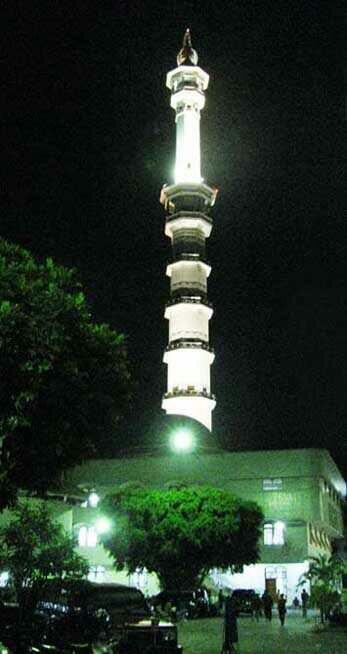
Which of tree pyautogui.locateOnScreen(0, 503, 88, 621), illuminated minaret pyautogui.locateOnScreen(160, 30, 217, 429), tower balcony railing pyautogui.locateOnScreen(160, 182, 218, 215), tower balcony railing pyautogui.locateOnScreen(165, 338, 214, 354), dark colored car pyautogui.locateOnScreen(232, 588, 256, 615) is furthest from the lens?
tower balcony railing pyautogui.locateOnScreen(160, 182, 218, 215)

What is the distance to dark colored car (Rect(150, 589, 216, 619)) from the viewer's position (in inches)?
1513

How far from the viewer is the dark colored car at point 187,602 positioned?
38438 mm

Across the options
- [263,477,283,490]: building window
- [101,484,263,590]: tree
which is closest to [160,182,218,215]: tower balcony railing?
[263,477,283,490]: building window

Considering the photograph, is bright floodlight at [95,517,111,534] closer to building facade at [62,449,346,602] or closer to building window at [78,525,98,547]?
building facade at [62,449,346,602]

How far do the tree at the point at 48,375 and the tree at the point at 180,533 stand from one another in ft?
86.2

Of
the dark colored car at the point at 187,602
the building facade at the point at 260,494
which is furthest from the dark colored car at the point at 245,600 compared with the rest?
the building facade at the point at 260,494

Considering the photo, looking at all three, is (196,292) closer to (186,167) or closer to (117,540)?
(186,167)

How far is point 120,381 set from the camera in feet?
63.2

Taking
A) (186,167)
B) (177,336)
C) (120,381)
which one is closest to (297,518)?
(177,336)

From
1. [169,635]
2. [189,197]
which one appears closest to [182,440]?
[189,197]

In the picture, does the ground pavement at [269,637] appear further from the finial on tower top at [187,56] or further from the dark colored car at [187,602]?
the finial on tower top at [187,56]

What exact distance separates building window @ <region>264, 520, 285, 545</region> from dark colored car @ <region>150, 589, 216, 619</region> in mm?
13019

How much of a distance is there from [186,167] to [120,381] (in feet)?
253

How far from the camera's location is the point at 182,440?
73.7m
